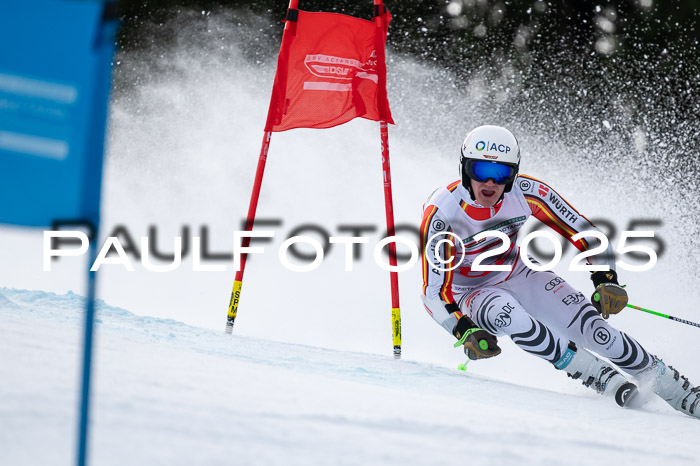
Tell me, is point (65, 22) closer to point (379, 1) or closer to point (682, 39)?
point (379, 1)

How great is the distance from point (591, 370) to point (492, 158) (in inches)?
52.1

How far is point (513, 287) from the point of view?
15.4 ft

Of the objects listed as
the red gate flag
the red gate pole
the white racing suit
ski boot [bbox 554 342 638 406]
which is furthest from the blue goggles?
the red gate flag

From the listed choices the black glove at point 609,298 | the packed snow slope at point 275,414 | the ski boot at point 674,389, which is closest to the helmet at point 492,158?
the black glove at point 609,298

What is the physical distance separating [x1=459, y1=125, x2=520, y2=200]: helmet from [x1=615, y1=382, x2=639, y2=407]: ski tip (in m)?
1.29

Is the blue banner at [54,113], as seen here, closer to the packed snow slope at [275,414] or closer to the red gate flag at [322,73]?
the packed snow slope at [275,414]

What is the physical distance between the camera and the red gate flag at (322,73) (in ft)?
18.1

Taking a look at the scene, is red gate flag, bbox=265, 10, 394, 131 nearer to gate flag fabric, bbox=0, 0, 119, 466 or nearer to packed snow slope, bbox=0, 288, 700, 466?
packed snow slope, bbox=0, 288, 700, 466

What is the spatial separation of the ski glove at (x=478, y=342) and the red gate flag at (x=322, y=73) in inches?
83.0

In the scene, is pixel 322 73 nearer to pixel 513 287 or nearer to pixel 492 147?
pixel 492 147

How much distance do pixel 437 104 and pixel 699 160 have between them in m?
4.52

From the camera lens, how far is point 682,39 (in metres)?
13.5

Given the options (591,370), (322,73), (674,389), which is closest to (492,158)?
(591,370)

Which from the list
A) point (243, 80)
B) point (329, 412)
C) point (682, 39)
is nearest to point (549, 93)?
point (682, 39)
